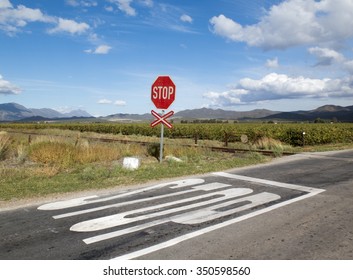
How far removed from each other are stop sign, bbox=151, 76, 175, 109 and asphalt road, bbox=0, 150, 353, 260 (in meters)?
4.26

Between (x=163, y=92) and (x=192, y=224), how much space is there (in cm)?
721

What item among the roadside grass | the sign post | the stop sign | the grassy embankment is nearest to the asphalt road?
the roadside grass

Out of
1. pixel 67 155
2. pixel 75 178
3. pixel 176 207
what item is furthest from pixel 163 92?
pixel 176 207

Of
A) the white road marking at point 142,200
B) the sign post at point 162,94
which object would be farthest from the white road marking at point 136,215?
the sign post at point 162,94

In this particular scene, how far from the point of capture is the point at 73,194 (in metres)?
7.48

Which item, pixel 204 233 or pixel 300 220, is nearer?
pixel 204 233

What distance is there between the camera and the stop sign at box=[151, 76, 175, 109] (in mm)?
11531

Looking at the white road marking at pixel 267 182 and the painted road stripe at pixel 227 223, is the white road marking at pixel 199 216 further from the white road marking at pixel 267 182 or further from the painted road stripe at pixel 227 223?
A: the white road marking at pixel 267 182

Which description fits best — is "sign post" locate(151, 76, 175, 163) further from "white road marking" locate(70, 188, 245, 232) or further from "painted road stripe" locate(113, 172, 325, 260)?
"white road marking" locate(70, 188, 245, 232)
